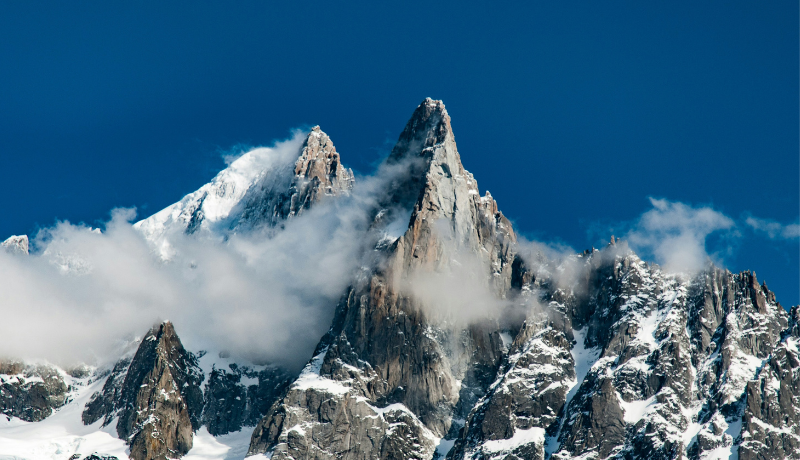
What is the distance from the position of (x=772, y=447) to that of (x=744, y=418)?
740cm

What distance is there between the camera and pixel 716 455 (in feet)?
646

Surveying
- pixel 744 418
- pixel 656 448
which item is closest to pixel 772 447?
pixel 744 418

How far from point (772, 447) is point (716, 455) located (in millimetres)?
10810

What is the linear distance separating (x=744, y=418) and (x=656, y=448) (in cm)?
1833

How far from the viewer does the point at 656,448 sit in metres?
200

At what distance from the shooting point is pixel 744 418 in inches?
7854

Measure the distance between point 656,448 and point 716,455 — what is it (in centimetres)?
1137

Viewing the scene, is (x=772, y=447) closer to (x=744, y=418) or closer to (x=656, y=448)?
(x=744, y=418)

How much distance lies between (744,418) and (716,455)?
9.62 meters

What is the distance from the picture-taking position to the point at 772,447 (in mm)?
196125
